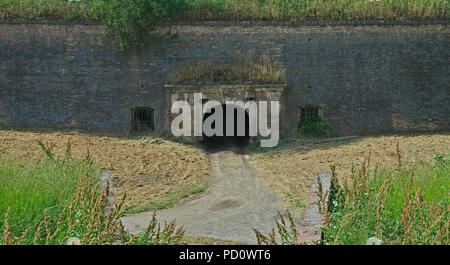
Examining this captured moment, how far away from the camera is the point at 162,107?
689 inches

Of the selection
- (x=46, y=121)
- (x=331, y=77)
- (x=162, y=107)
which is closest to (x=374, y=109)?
(x=331, y=77)

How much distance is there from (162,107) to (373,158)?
7411 mm

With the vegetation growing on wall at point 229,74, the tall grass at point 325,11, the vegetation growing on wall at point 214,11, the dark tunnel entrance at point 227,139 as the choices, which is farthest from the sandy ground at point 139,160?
the tall grass at point 325,11

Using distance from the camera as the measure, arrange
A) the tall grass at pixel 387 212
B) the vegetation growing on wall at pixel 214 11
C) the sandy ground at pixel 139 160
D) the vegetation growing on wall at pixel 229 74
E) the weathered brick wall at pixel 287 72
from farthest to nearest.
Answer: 1. the weathered brick wall at pixel 287 72
2. the vegetation growing on wall at pixel 214 11
3. the vegetation growing on wall at pixel 229 74
4. the sandy ground at pixel 139 160
5. the tall grass at pixel 387 212

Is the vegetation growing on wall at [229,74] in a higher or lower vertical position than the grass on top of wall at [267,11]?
lower

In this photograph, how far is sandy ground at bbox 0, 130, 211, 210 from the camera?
37.7ft

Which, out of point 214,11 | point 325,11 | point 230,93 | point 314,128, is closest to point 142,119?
Answer: point 230,93

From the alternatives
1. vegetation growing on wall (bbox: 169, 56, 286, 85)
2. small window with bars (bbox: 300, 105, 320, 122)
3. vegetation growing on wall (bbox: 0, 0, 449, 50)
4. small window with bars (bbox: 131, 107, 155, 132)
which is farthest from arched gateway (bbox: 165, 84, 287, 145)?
vegetation growing on wall (bbox: 0, 0, 449, 50)

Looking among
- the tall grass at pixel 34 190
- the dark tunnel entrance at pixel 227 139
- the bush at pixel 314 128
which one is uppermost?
the tall grass at pixel 34 190

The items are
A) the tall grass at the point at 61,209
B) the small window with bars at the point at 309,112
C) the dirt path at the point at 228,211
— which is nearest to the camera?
the tall grass at the point at 61,209

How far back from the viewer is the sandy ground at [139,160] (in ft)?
37.7

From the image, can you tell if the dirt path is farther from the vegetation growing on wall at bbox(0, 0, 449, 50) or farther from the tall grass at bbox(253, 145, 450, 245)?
the vegetation growing on wall at bbox(0, 0, 449, 50)

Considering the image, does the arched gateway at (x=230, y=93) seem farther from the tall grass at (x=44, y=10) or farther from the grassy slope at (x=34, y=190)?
the grassy slope at (x=34, y=190)

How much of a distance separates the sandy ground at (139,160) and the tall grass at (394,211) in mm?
4571
